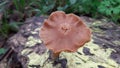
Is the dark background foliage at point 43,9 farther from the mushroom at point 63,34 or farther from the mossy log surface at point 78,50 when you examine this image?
the mushroom at point 63,34

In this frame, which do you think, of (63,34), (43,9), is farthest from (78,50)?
(43,9)

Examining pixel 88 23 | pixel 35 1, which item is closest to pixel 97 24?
pixel 88 23

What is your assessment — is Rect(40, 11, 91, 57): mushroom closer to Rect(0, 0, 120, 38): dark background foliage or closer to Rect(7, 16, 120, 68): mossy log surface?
Rect(7, 16, 120, 68): mossy log surface

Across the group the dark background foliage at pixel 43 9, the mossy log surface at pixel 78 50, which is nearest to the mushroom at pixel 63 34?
the mossy log surface at pixel 78 50

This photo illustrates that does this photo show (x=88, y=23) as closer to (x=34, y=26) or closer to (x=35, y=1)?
(x=34, y=26)

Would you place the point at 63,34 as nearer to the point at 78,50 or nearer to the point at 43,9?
the point at 78,50

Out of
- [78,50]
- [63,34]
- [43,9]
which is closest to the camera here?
[63,34]
